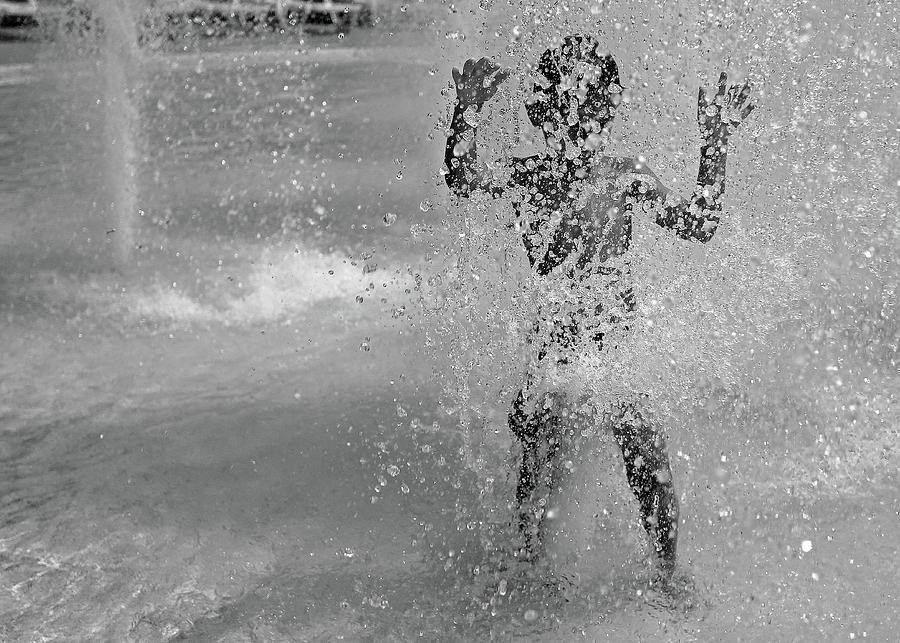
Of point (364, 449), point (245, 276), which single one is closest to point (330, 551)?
point (364, 449)

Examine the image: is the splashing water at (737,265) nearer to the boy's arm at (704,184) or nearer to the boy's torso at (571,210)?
the boy's torso at (571,210)

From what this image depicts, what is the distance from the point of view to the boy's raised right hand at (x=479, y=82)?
256cm

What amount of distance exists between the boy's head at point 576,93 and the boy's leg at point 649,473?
30.0 inches

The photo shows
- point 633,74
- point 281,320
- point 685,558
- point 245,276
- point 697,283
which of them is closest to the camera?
point 685,558

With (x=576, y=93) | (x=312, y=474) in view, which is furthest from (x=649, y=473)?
(x=312, y=474)

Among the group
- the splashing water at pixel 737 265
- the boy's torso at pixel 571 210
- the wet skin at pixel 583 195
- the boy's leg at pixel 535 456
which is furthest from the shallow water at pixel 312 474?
the boy's torso at pixel 571 210

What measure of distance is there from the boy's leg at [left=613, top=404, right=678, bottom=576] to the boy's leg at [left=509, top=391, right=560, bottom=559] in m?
0.19

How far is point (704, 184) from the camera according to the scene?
2500 mm

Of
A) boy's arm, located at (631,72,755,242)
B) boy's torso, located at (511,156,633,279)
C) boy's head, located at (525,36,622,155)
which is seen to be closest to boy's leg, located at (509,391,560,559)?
boy's torso, located at (511,156,633,279)

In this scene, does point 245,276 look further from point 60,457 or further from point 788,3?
point 788,3

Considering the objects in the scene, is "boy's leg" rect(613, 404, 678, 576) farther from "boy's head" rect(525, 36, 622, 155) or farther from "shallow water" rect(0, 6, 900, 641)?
"boy's head" rect(525, 36, 622, 155)

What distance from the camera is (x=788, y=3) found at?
3.72 m

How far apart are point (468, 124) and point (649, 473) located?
3.45 ft

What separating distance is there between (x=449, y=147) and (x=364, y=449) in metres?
1.45
